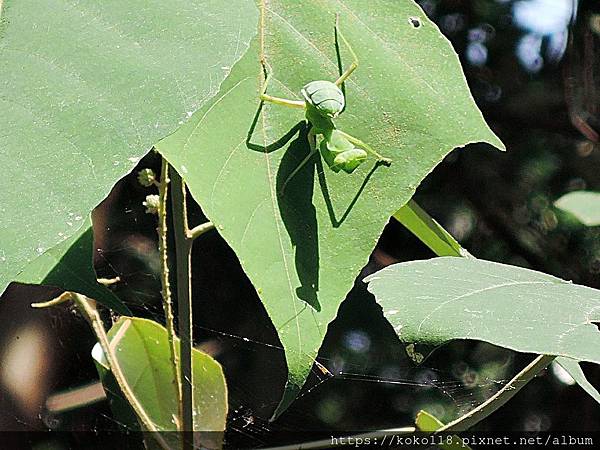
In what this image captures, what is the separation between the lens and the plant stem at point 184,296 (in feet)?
1.94

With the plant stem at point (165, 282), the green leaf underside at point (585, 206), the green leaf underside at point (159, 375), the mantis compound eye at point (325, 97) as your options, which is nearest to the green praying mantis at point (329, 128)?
the mantis compound eye at point (325, 97)

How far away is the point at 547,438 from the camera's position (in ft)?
4.82

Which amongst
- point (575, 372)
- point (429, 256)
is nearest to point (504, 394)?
point (575, 372)

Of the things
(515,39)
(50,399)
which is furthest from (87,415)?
(515,39)

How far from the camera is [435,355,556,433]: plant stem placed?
0.54m

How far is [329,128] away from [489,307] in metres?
0.16

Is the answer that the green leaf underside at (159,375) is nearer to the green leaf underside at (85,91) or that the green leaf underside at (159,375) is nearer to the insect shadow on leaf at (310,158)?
the insect shadow on leaf at (310,158)

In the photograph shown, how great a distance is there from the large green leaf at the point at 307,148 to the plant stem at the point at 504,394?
Answer: 127mm

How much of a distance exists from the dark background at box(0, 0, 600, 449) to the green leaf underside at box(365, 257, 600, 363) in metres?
0.13

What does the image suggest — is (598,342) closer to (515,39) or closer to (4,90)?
(4,90)

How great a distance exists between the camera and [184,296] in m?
0.62

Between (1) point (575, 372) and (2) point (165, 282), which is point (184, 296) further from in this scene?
(1) point (575, 372)

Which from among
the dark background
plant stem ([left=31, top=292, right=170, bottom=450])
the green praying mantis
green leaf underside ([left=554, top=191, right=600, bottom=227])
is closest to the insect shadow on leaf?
the green praying mantis

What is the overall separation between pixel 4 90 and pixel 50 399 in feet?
2.58
